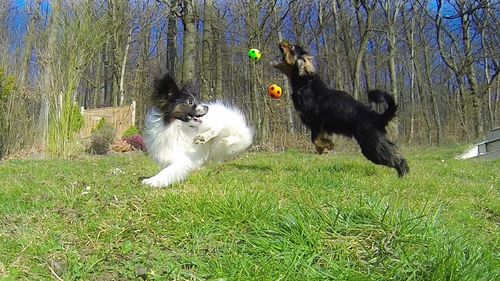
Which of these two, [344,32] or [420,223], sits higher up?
[344,32]

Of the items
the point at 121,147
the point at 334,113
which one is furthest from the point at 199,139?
the point at 121,147

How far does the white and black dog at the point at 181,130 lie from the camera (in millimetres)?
5051

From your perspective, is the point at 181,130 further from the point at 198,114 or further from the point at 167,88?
the point at 167,88

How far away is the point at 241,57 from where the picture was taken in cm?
2902

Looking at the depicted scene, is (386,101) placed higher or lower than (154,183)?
higher

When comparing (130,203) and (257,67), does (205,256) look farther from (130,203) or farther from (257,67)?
(257,67)

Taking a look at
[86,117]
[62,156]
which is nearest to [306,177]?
[62,156]

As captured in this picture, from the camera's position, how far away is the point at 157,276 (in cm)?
220

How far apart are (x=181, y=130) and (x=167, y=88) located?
537 mm

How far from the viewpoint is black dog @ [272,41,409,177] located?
253 inches

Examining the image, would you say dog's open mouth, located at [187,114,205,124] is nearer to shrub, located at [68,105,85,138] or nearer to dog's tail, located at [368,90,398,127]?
dog's tail, located at [368,90,398,127]

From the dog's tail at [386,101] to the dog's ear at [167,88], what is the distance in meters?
2.94

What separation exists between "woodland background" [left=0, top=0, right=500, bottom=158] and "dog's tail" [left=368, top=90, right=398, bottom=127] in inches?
45.4

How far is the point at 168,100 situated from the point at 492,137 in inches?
401
